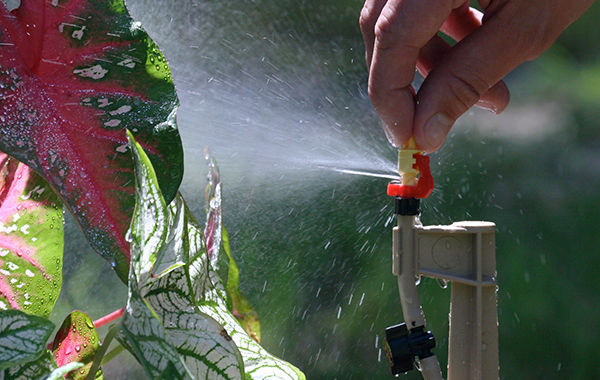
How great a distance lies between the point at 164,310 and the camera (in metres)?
0.20

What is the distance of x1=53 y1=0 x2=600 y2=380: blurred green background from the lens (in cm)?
82

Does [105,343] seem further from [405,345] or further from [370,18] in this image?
[370,18]

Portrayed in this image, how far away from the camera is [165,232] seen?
0.17 meters

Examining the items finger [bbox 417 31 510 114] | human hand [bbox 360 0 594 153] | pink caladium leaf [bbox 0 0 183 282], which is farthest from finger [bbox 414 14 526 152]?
pink caladium leaf [bbox 0 0 183 282]

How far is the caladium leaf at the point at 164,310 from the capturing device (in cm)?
16

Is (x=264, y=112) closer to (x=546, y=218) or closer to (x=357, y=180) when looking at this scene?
(x=357, y=180)

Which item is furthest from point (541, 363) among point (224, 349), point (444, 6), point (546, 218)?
point (224, 349)

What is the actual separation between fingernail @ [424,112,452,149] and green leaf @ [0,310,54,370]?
0.34m

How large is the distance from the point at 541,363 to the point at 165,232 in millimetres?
1104

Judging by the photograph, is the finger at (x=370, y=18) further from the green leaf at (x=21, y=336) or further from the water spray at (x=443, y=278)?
the green leaf at (x=21, y=336)

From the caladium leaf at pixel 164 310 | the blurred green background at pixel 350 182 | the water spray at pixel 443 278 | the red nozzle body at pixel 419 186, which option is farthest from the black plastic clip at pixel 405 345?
the blurred green background at pixel 350 182

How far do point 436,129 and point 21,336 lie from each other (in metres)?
0.36

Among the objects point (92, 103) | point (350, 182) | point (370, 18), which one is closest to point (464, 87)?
point (370, 18)

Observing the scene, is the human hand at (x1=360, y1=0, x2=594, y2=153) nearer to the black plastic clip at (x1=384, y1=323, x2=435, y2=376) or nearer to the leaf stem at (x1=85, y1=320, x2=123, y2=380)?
the black plastic clip at (x1=384, y1=323, x2=435, y2=376)
